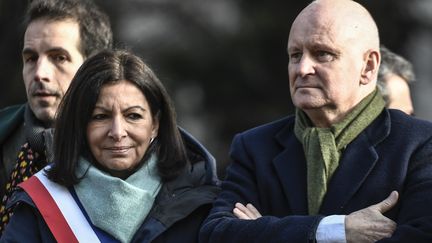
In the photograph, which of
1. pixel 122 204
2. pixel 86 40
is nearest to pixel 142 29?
pixel 86 40

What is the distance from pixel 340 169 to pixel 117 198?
1059mm

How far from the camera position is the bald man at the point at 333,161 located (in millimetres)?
5328

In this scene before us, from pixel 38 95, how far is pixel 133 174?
833 mm

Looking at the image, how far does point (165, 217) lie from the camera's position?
5.89 metres

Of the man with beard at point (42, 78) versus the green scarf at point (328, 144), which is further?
the man with beard at point (42, 78)

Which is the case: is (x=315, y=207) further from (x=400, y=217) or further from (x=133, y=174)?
(x=133, y=174)

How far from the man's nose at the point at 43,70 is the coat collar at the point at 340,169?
57.4 inches

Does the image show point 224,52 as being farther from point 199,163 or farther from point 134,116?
point 134,116

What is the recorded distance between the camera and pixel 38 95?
6582 millimetres

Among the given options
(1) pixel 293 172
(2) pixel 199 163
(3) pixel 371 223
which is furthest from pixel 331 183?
(2) pixel 199 163

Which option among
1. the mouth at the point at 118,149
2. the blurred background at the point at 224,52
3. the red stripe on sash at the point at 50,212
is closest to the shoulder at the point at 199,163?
the mouth at the point at 118,149

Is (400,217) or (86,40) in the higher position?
(86,40)

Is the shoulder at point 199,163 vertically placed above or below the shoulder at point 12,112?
below

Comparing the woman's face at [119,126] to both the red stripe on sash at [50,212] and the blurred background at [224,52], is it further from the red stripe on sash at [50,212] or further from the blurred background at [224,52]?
the blurred background at [224,52]
